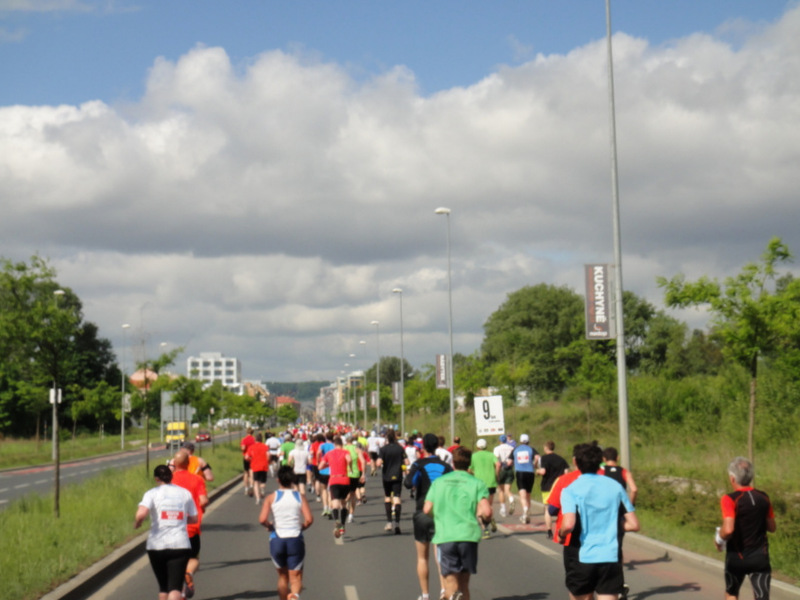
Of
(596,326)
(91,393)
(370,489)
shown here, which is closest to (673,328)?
(91,393)

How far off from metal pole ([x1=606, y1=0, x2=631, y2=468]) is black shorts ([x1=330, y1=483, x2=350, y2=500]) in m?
4.89

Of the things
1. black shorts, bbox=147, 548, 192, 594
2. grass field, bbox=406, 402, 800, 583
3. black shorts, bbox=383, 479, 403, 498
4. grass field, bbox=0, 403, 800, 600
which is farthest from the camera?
black shorts, bbox=383, 479, 403, 498

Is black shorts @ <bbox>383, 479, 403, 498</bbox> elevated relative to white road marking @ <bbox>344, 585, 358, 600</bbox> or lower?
elevated

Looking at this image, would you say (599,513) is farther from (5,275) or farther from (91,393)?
(91,393)

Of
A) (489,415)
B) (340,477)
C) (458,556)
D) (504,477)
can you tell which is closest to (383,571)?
(458,556)

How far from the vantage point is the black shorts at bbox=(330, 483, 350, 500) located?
54.0ft

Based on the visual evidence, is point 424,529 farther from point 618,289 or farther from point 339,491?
point 618,289

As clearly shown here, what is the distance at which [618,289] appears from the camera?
728 inches

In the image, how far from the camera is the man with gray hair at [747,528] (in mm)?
7324

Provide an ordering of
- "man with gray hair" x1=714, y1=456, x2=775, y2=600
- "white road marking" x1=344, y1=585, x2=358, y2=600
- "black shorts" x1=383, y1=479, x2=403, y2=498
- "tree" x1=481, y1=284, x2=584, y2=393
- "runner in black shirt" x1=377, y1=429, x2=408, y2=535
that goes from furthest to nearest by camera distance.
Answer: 1. "tree" x1=481, y1=284, x2=584, y2=393
2. "black shorts" x1=383, y1=479, x2=403, y2=498
3. "runner in black shirt" x1=377, y1=429, x2=408, y2=535
4. "white road marking" x1=344, y1=585, x2=358, y2=600
5. "man with gray hair" x1=714, y1=456, x2=775, y2=600

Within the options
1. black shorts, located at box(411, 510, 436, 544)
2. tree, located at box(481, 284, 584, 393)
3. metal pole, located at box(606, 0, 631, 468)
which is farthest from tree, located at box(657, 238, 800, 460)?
tree, located at box(481, 284, 584, 393)

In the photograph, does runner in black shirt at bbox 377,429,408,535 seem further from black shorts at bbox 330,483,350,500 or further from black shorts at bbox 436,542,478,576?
black shorts at bbox 436,542,478,576

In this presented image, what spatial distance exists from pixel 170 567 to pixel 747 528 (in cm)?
482

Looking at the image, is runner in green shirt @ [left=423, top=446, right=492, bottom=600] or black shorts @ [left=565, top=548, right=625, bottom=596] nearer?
black shorts @ [left=565, top=548, right=625, bottom=596]
